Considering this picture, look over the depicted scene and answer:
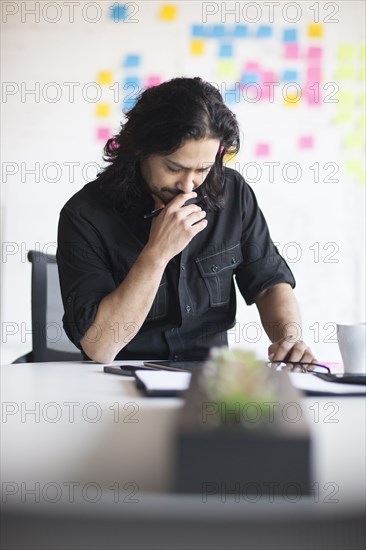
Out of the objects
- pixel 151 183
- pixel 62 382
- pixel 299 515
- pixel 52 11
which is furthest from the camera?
pixel 52 11

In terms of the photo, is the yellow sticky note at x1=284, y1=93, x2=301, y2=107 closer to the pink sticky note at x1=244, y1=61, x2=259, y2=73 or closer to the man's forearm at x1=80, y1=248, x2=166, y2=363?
the pink sticky note at x1=244, y1=61, x2=259, y2=73

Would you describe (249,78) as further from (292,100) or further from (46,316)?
(46,316)

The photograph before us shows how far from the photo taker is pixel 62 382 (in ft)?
3.49

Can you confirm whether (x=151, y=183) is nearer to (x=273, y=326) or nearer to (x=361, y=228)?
(x=273, y=326)

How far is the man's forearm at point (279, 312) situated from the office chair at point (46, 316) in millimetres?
566

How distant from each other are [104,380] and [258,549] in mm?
874

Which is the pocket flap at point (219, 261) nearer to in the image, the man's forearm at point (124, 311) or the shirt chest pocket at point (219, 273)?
the shirt chest pocket at point (219, 273)

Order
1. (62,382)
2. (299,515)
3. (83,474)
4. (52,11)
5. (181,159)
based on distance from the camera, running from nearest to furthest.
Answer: (299,515) → (83,474) → (62,382) → (181,159) → (52,11)

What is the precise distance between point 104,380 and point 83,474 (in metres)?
0.58

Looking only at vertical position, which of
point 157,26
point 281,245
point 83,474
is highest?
point 157,26

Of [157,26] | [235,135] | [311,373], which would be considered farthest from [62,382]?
[157,26]

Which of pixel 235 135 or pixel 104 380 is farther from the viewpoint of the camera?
pixel 235 135

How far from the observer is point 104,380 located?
109cm

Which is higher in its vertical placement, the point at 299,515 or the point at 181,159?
the point at 181,159
